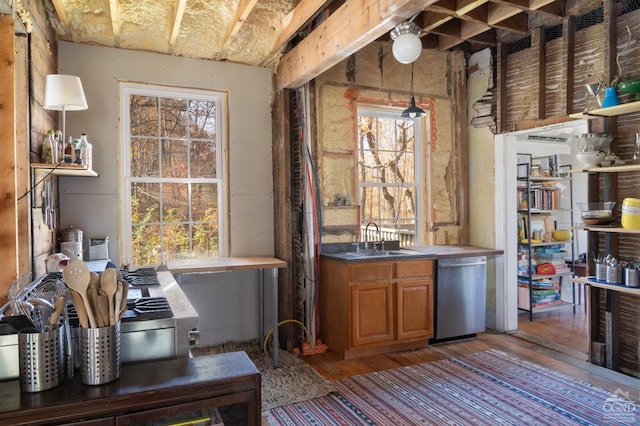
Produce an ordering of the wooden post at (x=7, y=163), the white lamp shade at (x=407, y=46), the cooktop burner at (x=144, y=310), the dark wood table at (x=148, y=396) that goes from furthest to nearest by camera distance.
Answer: the white lamp shade at (x=407, y=46) → the wooden post at (x=7, y=163) → the cooktop burner at (x=144, y=310) → the dark wood table at (x=148, y=396)

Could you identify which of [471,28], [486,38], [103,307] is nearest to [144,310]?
[103,307]

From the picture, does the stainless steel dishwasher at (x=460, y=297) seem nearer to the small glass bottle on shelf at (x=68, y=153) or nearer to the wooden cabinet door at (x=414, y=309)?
the wooden cabinet door at (x=414, y=309)

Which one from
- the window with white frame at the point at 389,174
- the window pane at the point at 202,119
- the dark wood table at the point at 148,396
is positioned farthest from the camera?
the window with white frame at the point at 389,174

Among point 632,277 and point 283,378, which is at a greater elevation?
point 632,277

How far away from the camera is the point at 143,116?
150 inches

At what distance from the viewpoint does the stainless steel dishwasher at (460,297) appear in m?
4.18

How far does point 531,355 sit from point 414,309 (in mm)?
1095

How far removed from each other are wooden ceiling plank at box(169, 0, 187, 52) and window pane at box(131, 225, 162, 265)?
1.59m

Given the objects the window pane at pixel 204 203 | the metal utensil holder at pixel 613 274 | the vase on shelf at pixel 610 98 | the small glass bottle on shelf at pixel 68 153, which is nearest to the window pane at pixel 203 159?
the window pane at pixel 204 203

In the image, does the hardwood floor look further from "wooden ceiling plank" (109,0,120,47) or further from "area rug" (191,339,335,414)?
"wooden ceiling plank" (109,0,120,47)

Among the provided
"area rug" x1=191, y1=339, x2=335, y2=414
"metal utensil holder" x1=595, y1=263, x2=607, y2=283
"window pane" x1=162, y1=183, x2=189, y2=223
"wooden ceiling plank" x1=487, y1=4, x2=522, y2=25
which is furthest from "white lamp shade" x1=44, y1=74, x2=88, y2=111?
"metal utensil holder" x1=595, y1=263, x2=607, y2=283

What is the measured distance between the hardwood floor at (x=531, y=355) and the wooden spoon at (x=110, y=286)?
2338mm

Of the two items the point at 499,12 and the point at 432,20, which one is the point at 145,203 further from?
the point at 499,12

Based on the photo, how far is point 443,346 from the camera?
415 centimetres
